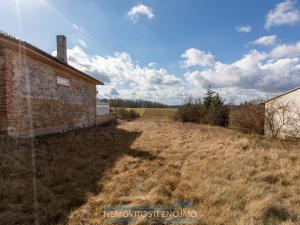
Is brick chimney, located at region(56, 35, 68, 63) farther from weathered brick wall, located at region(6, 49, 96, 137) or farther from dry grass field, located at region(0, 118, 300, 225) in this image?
dry grass field, located at region(0, 118, 300, 225)

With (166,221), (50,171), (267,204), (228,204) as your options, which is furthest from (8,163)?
(267,204)

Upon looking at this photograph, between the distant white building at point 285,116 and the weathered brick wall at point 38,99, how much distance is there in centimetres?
1221

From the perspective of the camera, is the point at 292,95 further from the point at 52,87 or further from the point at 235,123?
the point at 52,87

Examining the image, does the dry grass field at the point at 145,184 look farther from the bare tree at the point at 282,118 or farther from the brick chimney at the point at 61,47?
the brick chimney at the point at 61,47

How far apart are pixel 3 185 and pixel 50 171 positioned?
3.48 feet

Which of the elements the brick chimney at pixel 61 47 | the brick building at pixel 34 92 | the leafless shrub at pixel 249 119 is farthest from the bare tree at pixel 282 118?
the brick chimney at pixel 61 47

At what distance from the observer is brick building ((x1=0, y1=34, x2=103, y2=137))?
566cm

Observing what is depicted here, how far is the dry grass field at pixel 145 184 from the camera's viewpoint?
2576 millimetres

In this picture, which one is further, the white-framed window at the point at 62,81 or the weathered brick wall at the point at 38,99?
the white-framed window at the point at 62,81

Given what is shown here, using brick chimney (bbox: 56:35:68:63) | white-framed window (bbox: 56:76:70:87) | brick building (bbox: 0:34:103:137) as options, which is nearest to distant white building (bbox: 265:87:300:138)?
brick building (bbox: 0:34:103:137)

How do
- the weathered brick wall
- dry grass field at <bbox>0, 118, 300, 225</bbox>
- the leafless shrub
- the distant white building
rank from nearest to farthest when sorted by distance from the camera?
dry grass field at <bbox>0, 118, 300, 225</bbox>
the weathered brick wall
the distant white building
the leafless shrub

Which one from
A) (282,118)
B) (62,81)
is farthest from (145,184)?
(282,118)

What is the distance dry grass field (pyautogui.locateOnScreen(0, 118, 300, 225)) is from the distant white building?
643 centimetres

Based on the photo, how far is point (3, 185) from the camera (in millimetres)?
3236
